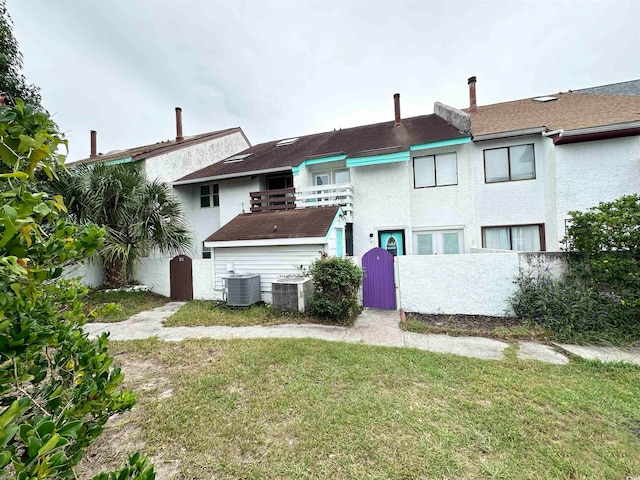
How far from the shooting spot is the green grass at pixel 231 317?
7.89 meters

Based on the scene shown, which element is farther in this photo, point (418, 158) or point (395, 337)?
point (418, 158)

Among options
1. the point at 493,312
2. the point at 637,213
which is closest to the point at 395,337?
the point at 493,312

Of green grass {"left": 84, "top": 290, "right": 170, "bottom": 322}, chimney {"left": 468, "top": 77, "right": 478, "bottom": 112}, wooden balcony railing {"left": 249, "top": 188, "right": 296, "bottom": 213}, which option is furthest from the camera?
chimney {"left": 468, "top": 77, "right": 478, "bottom": 112}

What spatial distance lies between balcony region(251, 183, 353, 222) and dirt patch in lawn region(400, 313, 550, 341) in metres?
5.62

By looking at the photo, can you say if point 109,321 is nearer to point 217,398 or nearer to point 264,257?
point 264,257

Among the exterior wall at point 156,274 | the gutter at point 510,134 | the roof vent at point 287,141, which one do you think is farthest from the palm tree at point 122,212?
the gutter at point 510,134

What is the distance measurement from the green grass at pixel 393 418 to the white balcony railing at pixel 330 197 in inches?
297

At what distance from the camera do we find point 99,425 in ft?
5.19

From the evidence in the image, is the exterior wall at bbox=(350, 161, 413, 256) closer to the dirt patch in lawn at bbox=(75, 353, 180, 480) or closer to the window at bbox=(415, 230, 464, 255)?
the window at bbox=(415, 230, 464, 255)

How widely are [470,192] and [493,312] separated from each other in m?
5.70

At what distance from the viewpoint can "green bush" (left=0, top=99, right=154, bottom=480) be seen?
0.90m

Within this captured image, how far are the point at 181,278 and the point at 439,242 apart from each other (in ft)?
37.7

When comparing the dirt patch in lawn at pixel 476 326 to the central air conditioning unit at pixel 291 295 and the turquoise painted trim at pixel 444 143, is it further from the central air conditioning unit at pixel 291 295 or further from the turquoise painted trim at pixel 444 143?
the turquoise painted trim at pixel 444 143

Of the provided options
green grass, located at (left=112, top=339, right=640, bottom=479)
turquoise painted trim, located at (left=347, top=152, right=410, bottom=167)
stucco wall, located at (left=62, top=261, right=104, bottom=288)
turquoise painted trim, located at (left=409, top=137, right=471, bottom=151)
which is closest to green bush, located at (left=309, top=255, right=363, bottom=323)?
green grass, located at (left=112, top=339, right=640, bottom=479)
